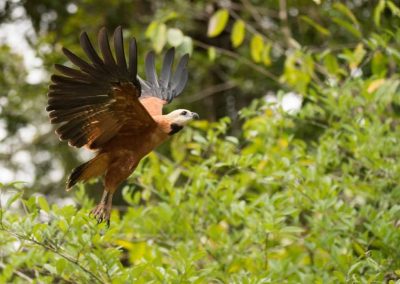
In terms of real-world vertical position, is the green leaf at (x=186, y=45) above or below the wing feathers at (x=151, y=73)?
below

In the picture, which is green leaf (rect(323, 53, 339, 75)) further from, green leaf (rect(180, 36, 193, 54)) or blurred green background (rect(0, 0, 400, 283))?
green leaf (rect(180, 36, 193, 54))

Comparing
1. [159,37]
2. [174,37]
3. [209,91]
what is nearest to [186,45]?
[174,37]

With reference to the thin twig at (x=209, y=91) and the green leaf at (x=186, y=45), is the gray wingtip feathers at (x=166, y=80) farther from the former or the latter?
the thin twig at (x=209, y=91)

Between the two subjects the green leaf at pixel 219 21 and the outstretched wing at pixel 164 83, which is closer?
the outstretched wing at pixel 164 83

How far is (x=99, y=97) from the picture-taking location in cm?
352

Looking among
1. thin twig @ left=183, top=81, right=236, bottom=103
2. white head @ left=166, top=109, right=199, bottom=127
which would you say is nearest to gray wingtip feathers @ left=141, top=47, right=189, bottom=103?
white head @ left=166, top=109, right=199, bottom=127

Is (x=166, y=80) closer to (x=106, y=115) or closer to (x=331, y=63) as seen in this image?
(x=106, y=115)

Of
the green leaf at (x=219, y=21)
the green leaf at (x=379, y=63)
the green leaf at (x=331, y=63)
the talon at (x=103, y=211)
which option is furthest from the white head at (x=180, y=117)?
the green leaf at (x=219, y=21)

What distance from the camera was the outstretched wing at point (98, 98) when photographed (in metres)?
3.33

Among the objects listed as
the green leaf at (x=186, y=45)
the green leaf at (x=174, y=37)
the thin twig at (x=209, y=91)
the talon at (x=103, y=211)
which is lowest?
the thin twig at (x=209, y=91)

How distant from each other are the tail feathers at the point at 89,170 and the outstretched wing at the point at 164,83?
0.53 metres

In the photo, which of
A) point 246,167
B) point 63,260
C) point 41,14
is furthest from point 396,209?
→ point 41,14

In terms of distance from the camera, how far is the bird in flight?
132 inches

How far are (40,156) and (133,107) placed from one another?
497cm
